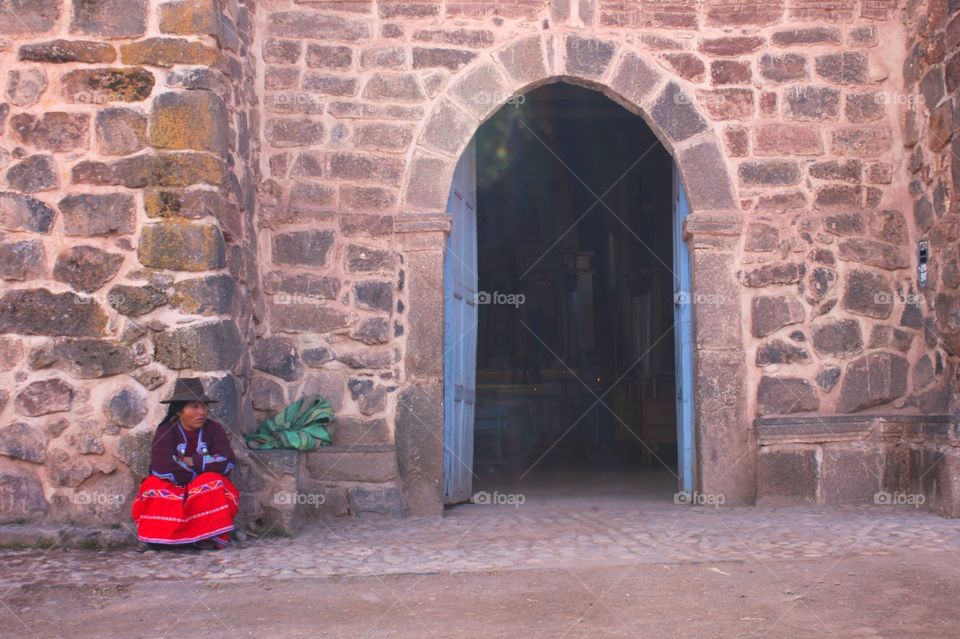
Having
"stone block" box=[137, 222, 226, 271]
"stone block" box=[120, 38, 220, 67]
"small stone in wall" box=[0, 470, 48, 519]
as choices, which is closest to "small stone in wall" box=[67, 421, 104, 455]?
"small stone in wall" box=[0, 470, 48, 519]

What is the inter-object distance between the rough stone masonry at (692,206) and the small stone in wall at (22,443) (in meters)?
0.99

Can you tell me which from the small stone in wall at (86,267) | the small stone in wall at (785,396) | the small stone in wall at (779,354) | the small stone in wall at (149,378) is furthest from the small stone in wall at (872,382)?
the small stone in wall at (86,267)

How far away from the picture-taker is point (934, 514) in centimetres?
543

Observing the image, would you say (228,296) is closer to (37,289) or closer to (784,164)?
(37,289)

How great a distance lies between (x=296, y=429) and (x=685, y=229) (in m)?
2.70

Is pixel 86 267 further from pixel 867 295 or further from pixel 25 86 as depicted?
pixel 867 295

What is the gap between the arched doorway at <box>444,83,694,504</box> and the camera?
426 inches

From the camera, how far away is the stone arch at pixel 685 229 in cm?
588

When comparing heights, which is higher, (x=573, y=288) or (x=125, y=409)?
(x=573, y=288)

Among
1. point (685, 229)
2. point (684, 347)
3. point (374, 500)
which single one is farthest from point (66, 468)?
point (685, 229)

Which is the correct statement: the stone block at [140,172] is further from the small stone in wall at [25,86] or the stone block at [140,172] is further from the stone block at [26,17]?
the stone block at [26,17]

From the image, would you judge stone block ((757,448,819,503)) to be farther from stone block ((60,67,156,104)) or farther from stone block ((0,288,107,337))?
stone block ((60,67,156,104))

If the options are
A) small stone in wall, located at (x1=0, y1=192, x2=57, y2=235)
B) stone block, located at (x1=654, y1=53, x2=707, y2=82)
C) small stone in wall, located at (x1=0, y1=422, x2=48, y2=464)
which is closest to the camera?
small stone in wall, located at (x1=0, y1=422, x2=48, y2=464)

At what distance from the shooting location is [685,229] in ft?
20.2
